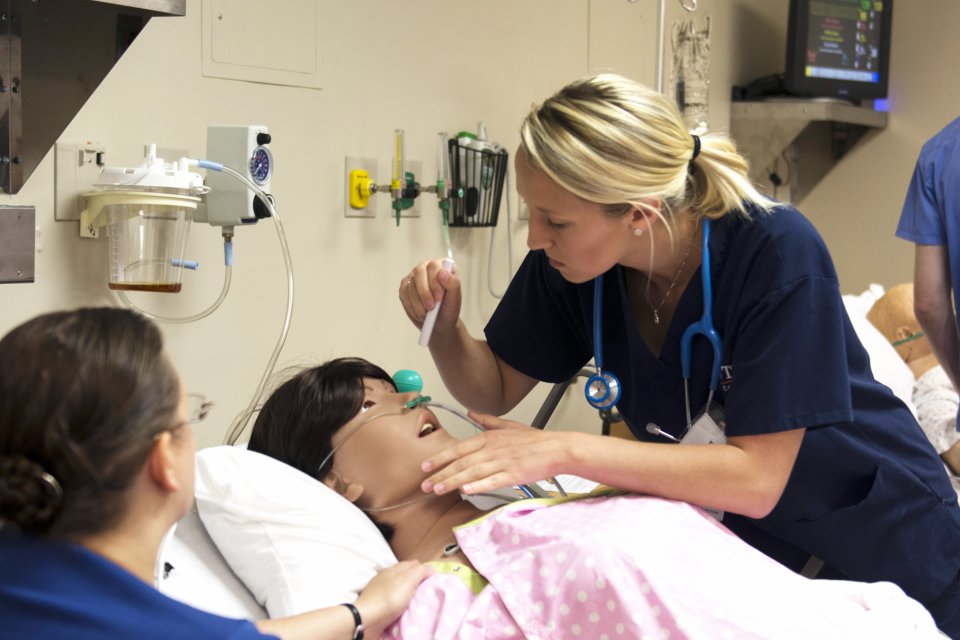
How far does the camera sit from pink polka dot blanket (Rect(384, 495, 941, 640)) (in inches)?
50.3

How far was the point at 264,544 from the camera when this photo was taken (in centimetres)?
148

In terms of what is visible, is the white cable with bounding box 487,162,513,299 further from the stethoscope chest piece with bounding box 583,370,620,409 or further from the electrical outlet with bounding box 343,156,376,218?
the stethoscope chest piece with bounding box 583,370,620,409

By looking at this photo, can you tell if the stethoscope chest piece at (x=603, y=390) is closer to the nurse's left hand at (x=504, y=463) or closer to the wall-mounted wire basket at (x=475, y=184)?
the nurse's left hand at (x=504, y=463)

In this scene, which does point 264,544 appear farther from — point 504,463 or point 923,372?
point 923,372

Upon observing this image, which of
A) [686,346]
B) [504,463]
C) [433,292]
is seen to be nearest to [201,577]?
[504,463]

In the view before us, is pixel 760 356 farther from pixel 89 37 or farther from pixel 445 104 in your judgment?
pixel 445 104

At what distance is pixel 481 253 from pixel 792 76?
1.51 meters

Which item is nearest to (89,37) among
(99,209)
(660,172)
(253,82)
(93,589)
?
(99,209)

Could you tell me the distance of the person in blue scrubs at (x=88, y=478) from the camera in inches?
34.8

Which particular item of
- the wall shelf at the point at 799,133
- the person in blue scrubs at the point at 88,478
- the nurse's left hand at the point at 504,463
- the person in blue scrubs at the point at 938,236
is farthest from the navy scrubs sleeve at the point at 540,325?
the wall shelf at the point at 799,133

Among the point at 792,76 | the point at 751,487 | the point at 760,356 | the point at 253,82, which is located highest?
the point at 792,76

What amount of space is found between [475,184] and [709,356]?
4.50 ft

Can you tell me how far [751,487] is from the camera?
4.70ft

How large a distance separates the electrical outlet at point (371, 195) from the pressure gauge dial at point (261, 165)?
45 centimetres
